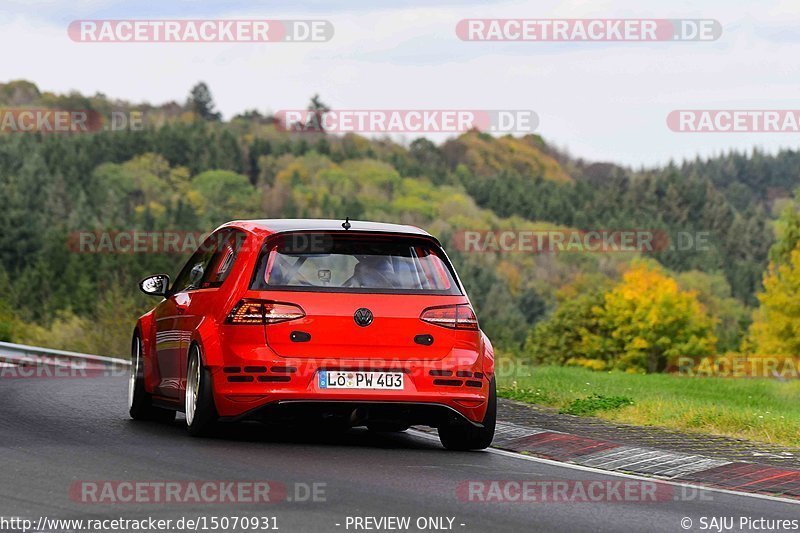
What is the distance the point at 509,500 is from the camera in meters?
8.52

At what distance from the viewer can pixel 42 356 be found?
24.3 meters

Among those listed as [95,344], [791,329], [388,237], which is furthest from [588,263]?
[388,237]

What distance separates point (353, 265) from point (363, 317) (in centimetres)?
51

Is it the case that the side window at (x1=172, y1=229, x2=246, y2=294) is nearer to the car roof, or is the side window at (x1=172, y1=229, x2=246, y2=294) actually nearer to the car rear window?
the car roof

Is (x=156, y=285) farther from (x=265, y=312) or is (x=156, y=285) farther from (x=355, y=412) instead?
(x=355, y=412)

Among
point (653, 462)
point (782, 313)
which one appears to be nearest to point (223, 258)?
point (653, 462)

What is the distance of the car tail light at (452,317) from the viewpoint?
10836 mm

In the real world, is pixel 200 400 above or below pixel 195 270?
below

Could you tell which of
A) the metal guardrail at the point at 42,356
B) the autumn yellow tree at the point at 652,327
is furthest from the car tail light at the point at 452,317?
the autumn yellow tree at the point at 652,327

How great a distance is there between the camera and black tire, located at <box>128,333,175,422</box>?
1275 cm

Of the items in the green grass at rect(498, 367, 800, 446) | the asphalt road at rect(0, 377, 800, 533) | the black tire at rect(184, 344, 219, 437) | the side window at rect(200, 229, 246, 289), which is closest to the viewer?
the asphalt road at rect(0, 377, 800, 533)

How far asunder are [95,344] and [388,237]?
30.8 metres

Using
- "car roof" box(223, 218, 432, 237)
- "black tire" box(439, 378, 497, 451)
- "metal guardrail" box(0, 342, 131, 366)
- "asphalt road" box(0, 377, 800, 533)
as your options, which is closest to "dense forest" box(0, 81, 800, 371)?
"metal guardrail" box(0, 342, 131, 366)

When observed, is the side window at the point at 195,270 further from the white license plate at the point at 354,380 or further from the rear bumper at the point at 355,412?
the white license plate at the point at 354,380
